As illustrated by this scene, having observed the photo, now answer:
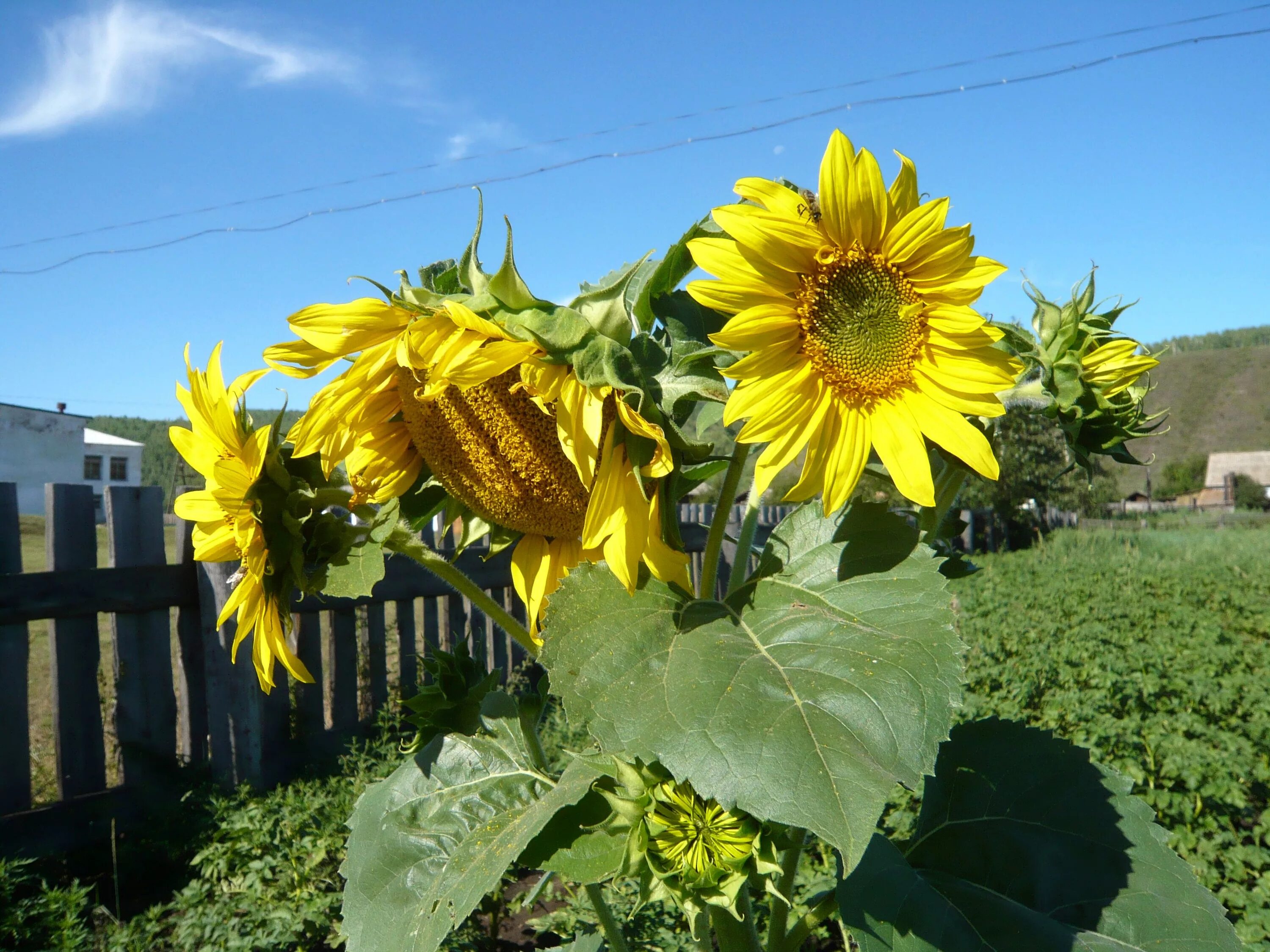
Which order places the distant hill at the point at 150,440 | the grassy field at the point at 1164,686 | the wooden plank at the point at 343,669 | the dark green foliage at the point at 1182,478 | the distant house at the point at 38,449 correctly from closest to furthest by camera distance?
the grassy field at the point at 1164,686 < the wooden plank at the point at 343,669 < the distant house at the point at 38,449 < the distant hill at the point at 150,440 < the dark green foliage at the point at 1182,478

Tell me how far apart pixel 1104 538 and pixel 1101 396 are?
1510cm

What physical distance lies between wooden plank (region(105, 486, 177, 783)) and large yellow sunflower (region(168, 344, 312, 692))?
317cm

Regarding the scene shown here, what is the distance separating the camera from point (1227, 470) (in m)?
62.2

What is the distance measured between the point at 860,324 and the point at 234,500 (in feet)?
1.92

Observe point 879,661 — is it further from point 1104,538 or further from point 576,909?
point 1104,538

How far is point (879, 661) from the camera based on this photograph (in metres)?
0.70

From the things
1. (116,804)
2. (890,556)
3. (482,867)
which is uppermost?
(890,556)

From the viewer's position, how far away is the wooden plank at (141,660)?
377 centimetres

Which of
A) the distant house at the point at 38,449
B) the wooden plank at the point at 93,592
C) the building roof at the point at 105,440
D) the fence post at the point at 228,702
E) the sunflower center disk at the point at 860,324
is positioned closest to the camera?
the sunflower center disk at the point at 860,324

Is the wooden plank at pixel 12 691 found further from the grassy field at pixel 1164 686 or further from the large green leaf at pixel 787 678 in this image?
the grassy field at pixel 1164 686

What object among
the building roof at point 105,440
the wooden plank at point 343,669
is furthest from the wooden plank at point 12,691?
the building roof at point 105,440

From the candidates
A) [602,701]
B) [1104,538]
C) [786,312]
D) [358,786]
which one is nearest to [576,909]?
[358,786]

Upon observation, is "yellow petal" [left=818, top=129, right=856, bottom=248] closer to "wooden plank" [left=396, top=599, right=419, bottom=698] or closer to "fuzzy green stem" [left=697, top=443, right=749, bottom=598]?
"fuzzy green stem" [left=697, top=443, right=749, bottom=598]

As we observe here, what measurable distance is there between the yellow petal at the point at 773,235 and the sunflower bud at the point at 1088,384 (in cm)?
31
